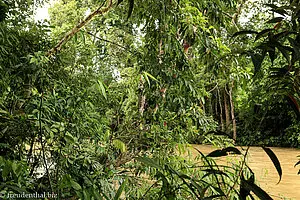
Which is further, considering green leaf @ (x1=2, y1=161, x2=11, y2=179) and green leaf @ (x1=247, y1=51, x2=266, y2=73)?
green leaf @ (x1=2, y1=161, x2=11, y2=179)

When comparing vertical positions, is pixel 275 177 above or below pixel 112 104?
below

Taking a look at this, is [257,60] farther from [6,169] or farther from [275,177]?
[275,177]

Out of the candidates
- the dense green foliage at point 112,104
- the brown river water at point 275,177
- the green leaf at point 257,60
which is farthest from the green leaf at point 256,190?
the brown river water at point 275,177

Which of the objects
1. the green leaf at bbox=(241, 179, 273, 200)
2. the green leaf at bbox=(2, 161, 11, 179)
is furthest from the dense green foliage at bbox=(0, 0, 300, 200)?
the green leaf at bbox=(241, 179, 273, 200)

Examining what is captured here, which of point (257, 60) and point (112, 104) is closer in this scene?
point (257, 60)

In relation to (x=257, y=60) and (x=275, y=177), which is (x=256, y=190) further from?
(x=275, y=177)

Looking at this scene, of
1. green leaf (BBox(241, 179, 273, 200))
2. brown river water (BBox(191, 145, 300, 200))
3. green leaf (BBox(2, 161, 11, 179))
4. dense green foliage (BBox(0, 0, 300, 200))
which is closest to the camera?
green leaf (BBox(241, 179, 273, 200))

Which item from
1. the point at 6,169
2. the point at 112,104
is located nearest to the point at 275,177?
the point at 112,104

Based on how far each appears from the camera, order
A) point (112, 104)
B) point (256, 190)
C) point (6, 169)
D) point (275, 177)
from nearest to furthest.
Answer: point (256, 190) < point (6, 169) < point (112, 104) < point (275, 177)

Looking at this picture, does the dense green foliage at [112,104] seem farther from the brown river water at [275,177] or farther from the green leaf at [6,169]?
the brown river water at [275,177]

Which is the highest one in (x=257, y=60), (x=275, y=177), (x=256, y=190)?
(x=257, y=60)

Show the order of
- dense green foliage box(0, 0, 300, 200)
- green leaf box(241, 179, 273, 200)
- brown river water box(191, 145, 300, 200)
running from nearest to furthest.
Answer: green leaf box(241, 179, 273, 200) → dense green foliage box(0, 0, 300, 200) → brown river water box(191, 145, 300, 200)

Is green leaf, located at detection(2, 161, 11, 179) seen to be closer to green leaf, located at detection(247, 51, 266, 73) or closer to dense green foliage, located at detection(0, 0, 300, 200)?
dense green foliage, located at detection(0, 0, 300, 200)

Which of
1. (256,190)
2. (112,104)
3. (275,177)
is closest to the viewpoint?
(256,190)
